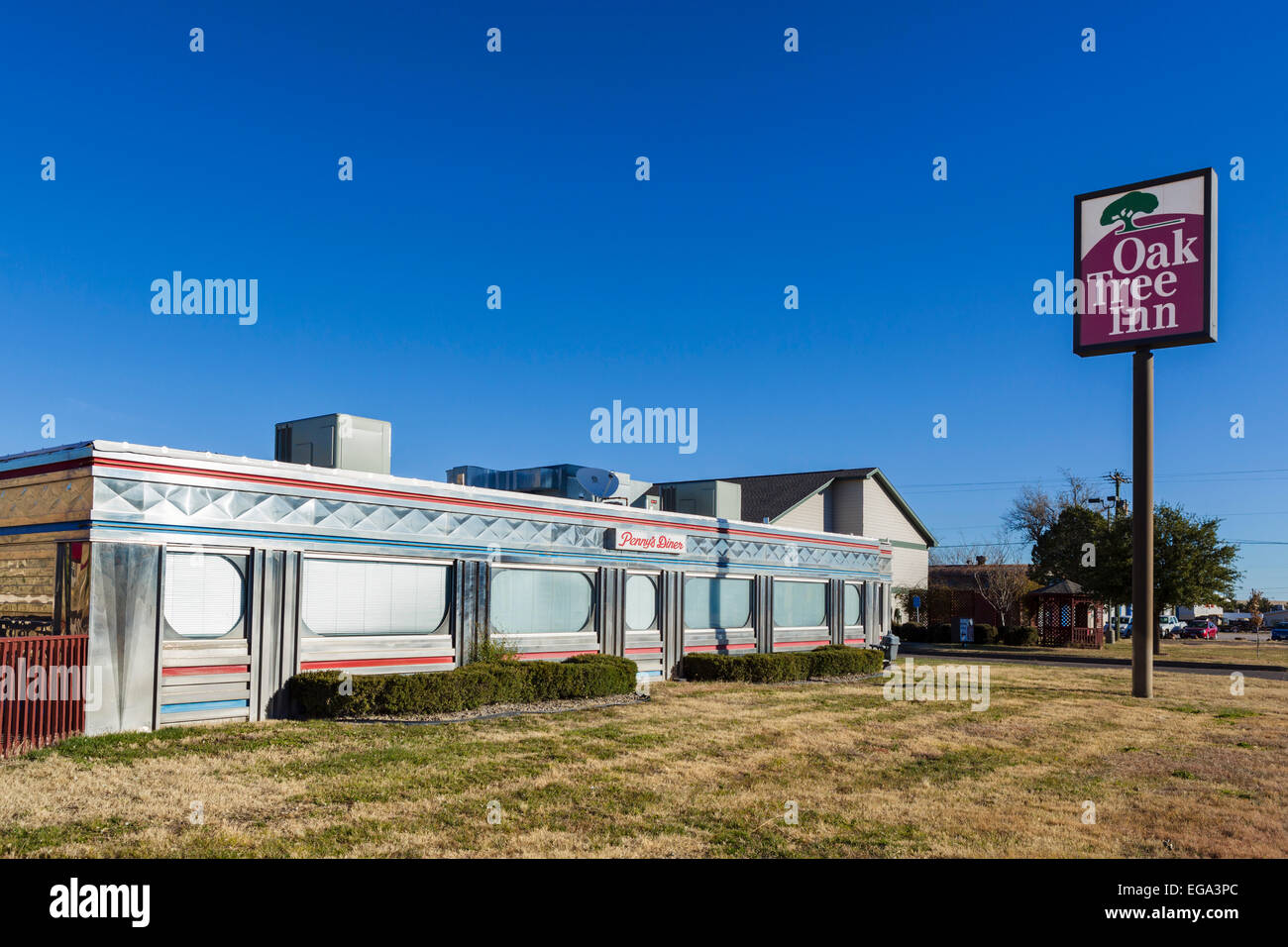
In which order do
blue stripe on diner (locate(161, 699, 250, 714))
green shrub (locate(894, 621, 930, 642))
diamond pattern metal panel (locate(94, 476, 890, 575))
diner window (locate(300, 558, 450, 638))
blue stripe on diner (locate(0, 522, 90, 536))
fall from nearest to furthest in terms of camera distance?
blue stripe on diner (locate(0, 522, 90, 536)) → diamond pattern metal panel (locate(94, 476, 890, 575)) → blue stripe on diner (locate(161, 699, 250, 714)) → diner window (locate(300, 558, 450, 638)) → green shrub (locate(894, 621, 930, 642))

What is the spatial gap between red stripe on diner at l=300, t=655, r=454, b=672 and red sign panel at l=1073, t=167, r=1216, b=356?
58.5ft

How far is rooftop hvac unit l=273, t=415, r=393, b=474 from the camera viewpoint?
55.9 feet

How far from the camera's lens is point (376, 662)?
16.6 m

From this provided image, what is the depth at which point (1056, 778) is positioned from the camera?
11656 mm

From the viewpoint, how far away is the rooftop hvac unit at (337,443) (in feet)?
55.9

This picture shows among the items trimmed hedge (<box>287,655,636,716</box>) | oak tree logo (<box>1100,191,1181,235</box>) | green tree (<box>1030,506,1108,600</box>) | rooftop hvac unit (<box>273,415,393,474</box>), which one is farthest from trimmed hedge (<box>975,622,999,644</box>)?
rooftop hvac unit (<box>273,415,393,474</box>)

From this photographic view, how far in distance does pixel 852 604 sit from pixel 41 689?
2394 cm

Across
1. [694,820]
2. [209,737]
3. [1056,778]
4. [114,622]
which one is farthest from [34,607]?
[1056,778]

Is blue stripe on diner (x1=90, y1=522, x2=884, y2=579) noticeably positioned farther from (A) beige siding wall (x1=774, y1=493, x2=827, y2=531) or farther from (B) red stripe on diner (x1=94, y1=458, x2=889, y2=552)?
(A) beige siding wall (x1=774, y1=493, x2=827, y2=531)

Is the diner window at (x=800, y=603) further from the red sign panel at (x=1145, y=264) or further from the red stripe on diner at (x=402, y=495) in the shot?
the red sign panel at (x=1145, y=264)

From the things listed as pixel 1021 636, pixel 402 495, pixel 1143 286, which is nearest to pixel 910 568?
pixel 1021 636
